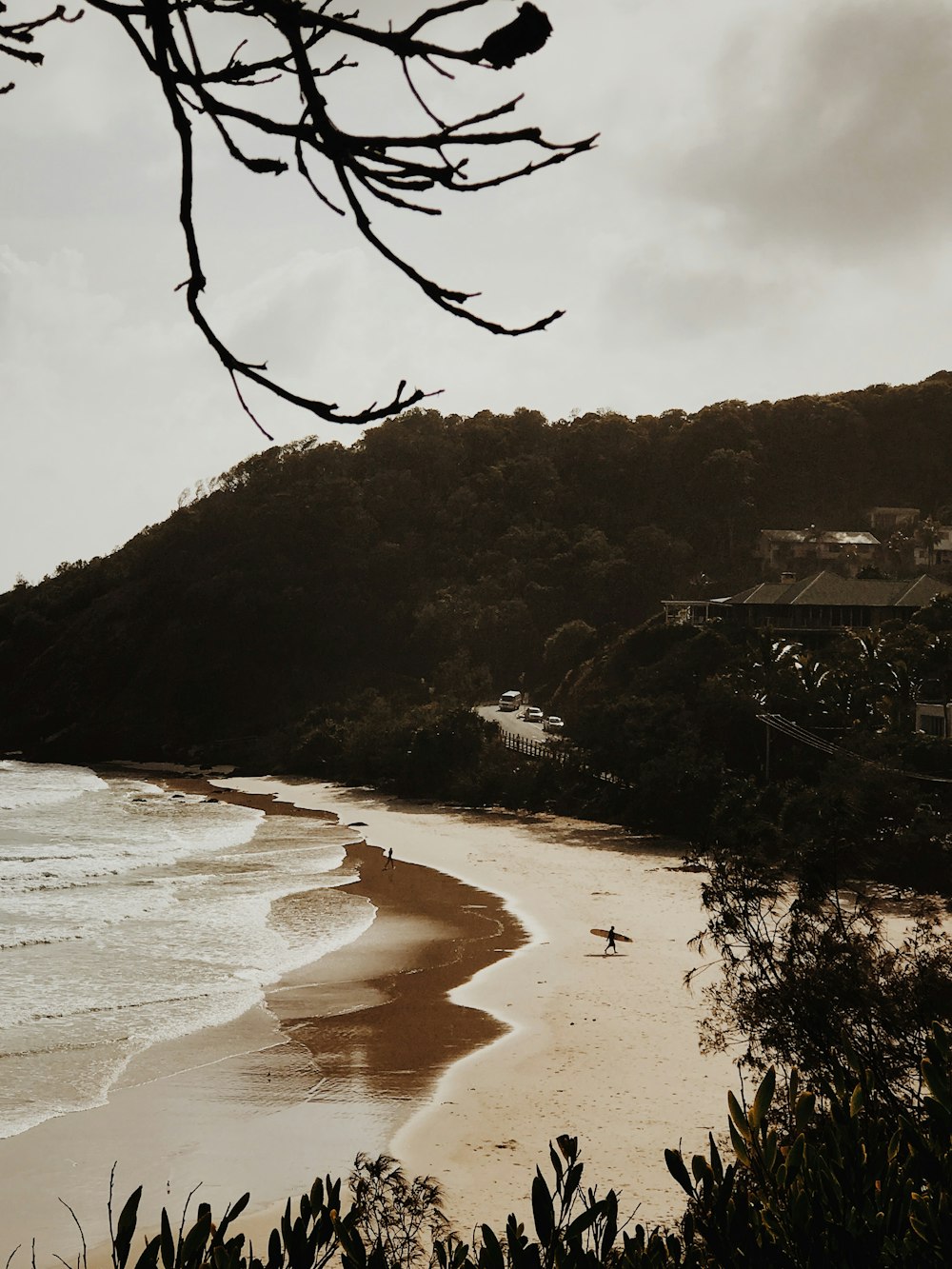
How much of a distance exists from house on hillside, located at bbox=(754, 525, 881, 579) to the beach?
174ft

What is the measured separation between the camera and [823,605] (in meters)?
46.9

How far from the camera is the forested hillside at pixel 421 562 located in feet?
242

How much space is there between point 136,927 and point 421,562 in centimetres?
6113

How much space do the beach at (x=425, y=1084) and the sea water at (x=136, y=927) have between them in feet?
2.20

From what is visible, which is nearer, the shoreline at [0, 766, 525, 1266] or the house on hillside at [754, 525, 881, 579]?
the shoreline at [0, 766, 525, 1266]

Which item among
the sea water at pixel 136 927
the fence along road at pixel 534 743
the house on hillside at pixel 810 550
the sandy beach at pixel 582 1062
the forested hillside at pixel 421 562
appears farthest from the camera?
the forested hillside at pixel 421 562

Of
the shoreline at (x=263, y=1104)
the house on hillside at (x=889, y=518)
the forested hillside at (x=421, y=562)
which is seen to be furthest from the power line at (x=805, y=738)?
the house on hillside at (x=889, y=518)

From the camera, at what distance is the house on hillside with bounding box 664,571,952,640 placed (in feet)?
153

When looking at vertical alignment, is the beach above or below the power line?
below

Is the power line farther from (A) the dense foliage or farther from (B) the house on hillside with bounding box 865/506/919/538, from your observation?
(B) the house on hillside with bounding box 865/506/919/538

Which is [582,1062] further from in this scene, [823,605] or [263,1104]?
[823,605]

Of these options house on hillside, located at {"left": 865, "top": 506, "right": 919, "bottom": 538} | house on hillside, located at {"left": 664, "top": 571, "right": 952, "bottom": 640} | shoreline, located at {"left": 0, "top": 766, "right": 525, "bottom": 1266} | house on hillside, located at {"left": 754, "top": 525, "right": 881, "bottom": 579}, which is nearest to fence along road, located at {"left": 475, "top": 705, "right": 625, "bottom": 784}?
house on hillside, located at {"left": 664, "top": 571, "right": 952, "bottom": 640}

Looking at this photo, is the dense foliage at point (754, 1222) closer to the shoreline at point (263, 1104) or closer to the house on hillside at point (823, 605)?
the shoreline at point (263, 1104)

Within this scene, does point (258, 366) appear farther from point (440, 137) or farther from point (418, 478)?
point (418, 478)
